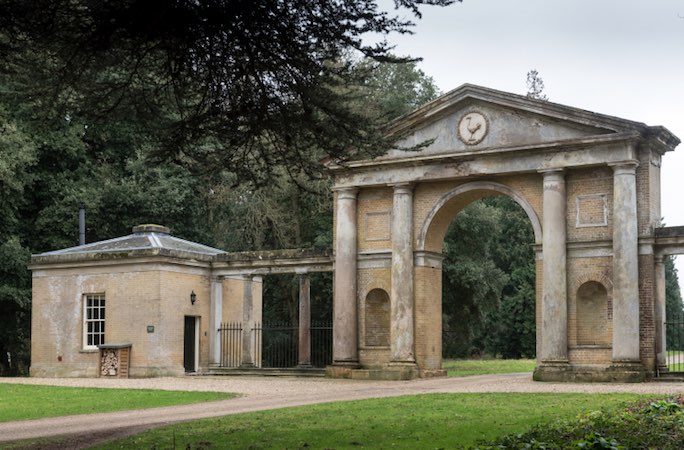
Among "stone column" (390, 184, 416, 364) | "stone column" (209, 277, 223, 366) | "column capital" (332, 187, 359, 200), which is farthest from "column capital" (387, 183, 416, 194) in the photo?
"stone column" (209, 277, 223, 366)

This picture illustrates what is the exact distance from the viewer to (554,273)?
25406 millimetres

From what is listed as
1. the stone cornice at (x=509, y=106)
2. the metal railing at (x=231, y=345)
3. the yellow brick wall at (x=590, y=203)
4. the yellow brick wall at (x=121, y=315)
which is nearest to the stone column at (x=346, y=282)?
the stone cornice at (x=509, y=106)

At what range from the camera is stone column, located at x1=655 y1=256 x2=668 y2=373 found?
80.9ft

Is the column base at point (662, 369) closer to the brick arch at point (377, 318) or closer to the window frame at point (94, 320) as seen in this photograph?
the brick arch at point (377, 318)

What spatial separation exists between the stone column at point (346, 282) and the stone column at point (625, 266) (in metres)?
7.63

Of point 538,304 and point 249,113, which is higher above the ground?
point 249,113

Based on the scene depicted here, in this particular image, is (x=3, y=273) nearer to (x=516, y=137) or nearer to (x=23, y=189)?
(x=23, y=189)

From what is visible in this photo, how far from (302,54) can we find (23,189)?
88.4ft

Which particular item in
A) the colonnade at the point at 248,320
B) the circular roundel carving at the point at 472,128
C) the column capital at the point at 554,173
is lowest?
the colonnade at the point at 248,320

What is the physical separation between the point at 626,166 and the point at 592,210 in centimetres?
153

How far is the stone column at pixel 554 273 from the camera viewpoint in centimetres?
2519

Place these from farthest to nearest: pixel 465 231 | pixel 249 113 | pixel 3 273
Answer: pixel 465 231
pixel 3 273
pixel 249 113

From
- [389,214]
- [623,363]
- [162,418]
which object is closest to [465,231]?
[389,214]

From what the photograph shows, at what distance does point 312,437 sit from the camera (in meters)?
12.3
